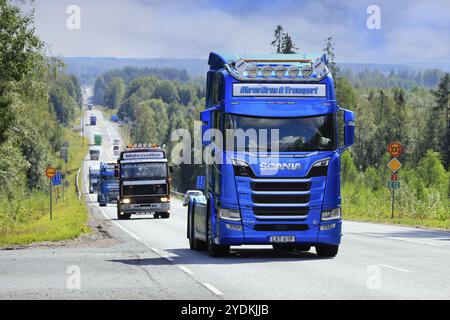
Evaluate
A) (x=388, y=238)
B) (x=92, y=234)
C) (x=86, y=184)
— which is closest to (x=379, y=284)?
(x=388, y=238)

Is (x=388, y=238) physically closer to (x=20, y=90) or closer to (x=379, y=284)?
(x=379, y=284)

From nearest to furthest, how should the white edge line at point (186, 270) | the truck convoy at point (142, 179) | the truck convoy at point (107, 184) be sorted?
the white edge line at point (186, 270)
the truck convoy at point (142, 179)
the truck convoy at point (107, 184)

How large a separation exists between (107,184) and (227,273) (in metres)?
59.8

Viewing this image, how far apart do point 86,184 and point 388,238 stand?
13880cm

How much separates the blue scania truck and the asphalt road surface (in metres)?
0.70

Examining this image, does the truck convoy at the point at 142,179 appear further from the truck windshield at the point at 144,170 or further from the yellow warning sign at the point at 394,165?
the yellow warning sign at the point at 394,165

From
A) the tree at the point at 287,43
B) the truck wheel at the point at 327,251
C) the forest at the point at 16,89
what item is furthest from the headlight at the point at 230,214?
the tree at the point at 287,43

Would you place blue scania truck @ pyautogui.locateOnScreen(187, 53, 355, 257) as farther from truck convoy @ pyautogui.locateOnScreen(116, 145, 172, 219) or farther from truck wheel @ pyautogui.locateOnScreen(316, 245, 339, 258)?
truck convoy @ pyautogui.locateOnScreen(116, 145, 172, 219)

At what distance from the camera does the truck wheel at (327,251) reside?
2064cm

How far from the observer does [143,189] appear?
5006cm

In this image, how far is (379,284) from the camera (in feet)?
48.3

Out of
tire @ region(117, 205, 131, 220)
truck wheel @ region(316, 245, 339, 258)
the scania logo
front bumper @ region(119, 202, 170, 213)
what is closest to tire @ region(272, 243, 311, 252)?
truck wheel @ region(316, 245, 339, 258)

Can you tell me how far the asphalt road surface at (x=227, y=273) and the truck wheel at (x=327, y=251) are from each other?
199 millimetres

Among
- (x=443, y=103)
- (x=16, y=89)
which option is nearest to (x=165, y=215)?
(x=16, y=89)
